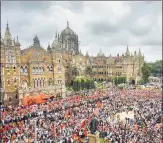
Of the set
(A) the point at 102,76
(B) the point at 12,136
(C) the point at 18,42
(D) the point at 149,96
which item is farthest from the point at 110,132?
(A) the point at 102,76

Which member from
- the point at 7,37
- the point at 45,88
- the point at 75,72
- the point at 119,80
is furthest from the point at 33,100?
the point at 119,80

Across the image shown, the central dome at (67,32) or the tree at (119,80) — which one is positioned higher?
the central dome at (67,32)

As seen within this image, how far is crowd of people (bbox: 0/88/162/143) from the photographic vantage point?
19.8m

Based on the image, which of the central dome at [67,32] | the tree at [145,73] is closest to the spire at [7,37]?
the central dome at [67,32]

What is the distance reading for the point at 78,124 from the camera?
24031 mm

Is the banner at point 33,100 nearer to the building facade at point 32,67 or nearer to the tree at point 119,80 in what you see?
the building facade at point 32,67

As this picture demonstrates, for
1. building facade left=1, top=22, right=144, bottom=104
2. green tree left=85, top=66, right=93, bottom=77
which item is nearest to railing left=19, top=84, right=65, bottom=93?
building facade left=1, top=22, right=144, bottom=104

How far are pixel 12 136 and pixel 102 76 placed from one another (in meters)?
57.3

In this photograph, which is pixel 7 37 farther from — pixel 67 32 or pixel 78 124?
pixel 67 32

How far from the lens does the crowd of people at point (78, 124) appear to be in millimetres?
19812

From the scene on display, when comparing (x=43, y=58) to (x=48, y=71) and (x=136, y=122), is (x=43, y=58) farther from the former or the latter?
(x=136, y=122)

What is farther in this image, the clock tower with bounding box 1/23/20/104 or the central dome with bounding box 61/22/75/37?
the central dome with bounding box 61/22/75/37

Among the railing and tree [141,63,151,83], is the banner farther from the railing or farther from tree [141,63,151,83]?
tree [141,63,151,83]

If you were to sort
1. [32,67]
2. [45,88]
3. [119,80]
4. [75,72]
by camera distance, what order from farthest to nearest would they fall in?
1. [119,80]
2. [75,72]
3. [32,67]
4. [45,88]
